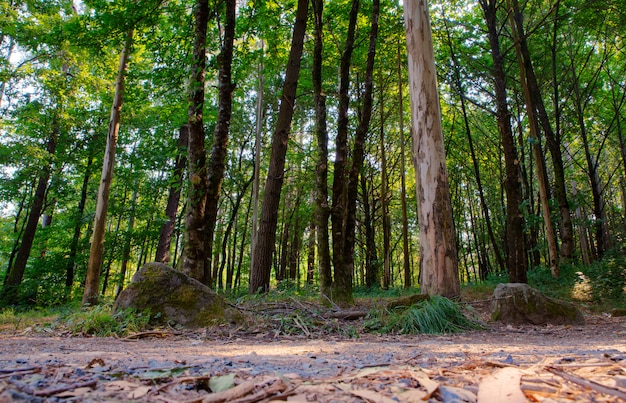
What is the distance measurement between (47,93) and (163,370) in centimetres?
1778

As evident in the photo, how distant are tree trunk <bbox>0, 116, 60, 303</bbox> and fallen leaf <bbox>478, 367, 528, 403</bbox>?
56.2 feet

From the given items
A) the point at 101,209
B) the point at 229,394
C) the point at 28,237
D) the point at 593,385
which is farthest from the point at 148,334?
the point at 28,237

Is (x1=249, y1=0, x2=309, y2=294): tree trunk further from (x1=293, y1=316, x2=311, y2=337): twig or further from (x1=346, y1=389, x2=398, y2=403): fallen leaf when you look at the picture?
(x1=346, y1=389, x2=398, y2=403): fallen leaf

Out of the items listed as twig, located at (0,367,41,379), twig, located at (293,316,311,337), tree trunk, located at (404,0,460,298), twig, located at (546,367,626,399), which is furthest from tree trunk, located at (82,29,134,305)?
twig, located at (546,367,626,399)

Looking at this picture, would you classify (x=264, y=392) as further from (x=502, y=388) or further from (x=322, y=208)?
(x=322, y=208)

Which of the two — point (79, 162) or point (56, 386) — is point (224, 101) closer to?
point (56, 386)

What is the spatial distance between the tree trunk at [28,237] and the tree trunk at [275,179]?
34.9 feet

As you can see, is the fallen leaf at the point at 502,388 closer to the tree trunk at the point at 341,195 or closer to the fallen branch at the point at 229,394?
the fallen branch at the point at 229,394

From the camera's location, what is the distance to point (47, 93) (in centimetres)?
1536

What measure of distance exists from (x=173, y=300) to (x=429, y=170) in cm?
438

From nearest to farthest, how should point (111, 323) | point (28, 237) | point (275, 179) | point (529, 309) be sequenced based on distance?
1. point (111, 323)
2. point (529, 309)
3. point (275, 179)
4. point (28, 237)

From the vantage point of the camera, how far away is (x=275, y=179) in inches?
365

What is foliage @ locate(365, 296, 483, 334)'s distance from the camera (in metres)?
4.94

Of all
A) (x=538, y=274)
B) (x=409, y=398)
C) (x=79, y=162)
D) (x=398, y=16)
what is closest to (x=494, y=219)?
(x=538, y=274)
